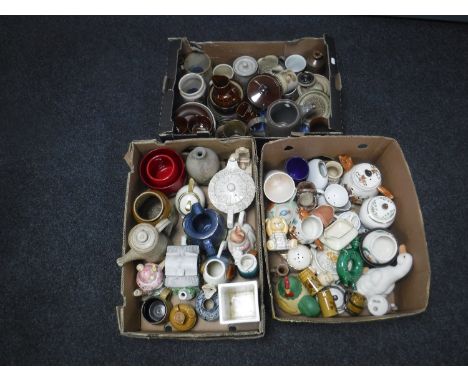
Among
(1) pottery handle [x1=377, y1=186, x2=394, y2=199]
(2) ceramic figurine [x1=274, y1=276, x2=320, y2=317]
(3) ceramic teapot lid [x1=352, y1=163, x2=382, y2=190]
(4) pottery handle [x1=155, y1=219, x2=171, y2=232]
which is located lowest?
(2) ceramic figurine [x1=274, y1=276, x2=320, y2=317]

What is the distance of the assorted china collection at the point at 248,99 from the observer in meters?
1.30

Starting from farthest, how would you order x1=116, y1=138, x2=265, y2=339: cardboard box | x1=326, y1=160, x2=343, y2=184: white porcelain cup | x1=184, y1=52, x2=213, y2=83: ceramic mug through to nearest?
x1=184, y1=52, x2=213, y2=83: ceramic mug → x1=326, y1=160, x2=343, y2=184: white porcelain cup → x1=116, y1=138, x2=265, y2=339: cardboard box

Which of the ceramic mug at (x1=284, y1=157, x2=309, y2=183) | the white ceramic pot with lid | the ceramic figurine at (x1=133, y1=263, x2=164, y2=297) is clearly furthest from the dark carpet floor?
the ceramic mug at (x1=284, y1=157, x2=309, y2=183)

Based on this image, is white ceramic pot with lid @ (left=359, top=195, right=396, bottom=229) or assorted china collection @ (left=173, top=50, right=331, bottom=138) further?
assorted china collection @ (left=173, top=50, right=331, bottom=138)

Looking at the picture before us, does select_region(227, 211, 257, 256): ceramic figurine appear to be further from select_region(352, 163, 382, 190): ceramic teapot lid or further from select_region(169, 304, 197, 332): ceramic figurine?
select_region(352, 163, 382, 190): ceramic teapot lid

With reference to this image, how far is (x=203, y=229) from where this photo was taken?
1.11 metres

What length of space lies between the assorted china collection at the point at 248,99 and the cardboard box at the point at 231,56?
0.04m

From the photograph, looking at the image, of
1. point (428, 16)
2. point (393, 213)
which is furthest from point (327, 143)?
point (428, 16)

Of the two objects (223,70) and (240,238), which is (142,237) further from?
(223,70)

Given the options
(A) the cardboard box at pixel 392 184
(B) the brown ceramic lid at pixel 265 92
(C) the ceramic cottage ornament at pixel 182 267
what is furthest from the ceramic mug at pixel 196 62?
(C) the ceramic cottage ornament at pixel 182 267

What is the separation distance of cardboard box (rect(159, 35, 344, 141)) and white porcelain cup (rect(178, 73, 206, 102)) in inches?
1.2

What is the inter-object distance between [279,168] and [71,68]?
4.17 feet

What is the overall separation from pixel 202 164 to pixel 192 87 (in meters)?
0.41

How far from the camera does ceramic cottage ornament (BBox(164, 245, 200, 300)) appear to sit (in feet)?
3.48
